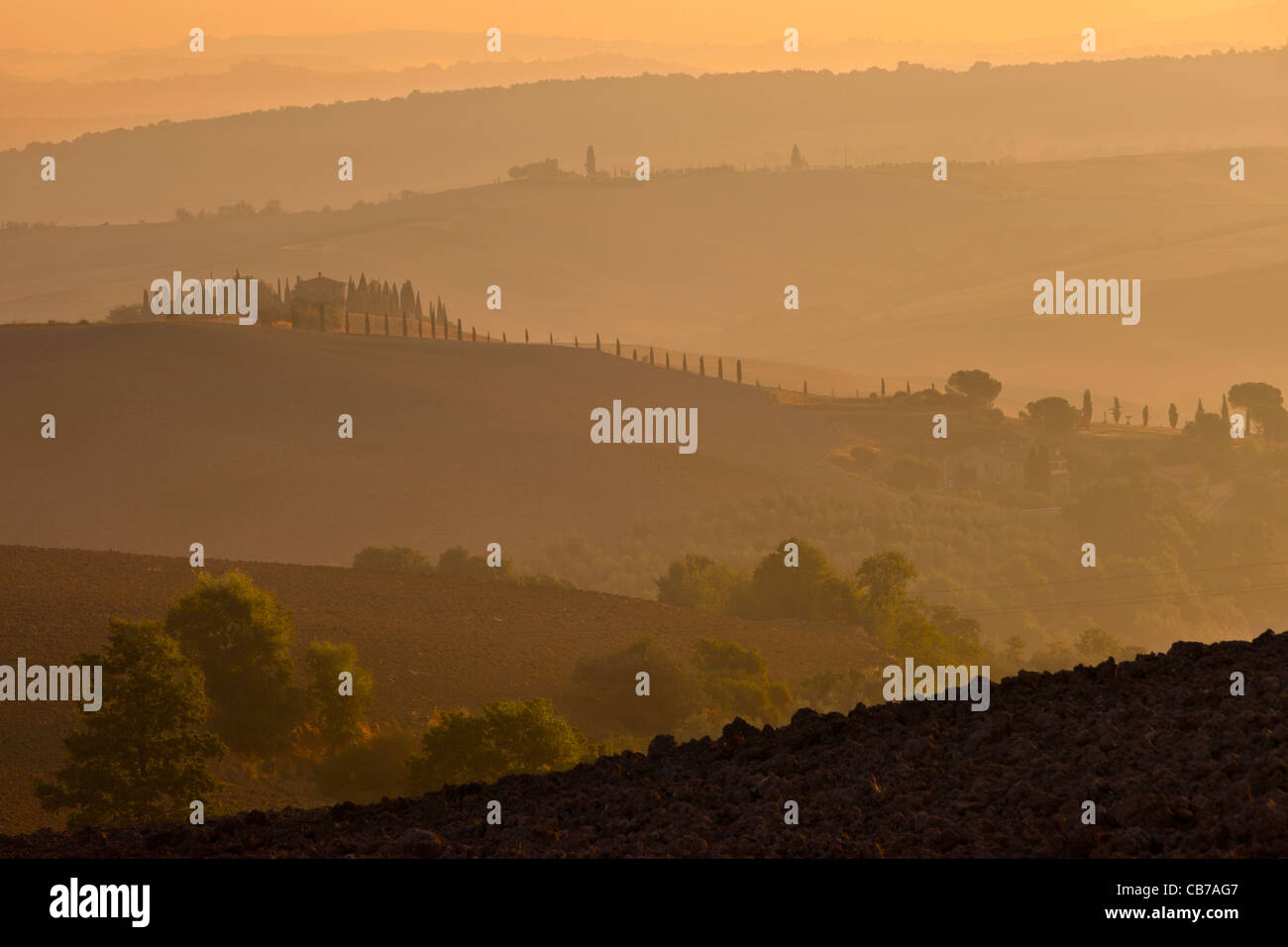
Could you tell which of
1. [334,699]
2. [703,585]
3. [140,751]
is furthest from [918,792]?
[703,585]

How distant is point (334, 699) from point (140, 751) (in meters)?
18.3

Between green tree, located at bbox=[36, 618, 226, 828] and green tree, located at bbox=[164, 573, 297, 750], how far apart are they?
1508 centimetres

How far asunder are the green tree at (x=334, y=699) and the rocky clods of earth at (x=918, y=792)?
4900cm

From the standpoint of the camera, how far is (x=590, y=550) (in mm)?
147000

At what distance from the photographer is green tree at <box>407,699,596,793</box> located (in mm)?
45625

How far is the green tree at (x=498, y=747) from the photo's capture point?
45.6m

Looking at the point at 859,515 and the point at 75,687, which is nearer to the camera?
the point at 75,687

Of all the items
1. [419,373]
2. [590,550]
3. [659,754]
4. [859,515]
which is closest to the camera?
[659,754]

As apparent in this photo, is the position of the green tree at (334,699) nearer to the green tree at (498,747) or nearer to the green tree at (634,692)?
the green tree at (634,692)

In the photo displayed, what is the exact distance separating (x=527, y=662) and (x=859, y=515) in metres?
90.3

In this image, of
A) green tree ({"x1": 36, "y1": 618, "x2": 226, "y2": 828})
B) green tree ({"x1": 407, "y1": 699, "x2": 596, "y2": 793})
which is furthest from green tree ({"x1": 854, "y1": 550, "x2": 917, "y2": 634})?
green tree ({"x1": 36, "y1": 618, "x2": 226, "y2": 828})

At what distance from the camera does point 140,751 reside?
43906 mm
